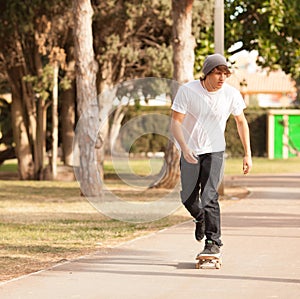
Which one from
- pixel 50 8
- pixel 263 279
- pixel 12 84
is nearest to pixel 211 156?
pixel 263 279

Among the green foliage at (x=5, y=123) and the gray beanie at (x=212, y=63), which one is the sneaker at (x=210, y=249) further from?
the green foliage at (x=5, y=123)

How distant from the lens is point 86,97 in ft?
66.8

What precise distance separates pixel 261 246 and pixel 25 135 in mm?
18986

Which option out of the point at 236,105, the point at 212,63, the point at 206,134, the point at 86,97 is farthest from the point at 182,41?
the point at 212,63

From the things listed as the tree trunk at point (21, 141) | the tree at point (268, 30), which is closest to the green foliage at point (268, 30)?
the tree at point (268, 30)

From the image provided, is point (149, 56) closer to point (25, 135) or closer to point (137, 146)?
point (25, 135)

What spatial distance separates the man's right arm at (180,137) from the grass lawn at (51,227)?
1832 millimetres

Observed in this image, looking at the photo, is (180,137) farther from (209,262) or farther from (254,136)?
(254,136)

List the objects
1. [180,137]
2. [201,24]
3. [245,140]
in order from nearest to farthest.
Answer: [180,137], [245,140], [201,24]

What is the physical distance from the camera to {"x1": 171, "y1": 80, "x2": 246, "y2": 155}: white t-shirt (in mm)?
9500

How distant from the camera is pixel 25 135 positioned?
1163 inches

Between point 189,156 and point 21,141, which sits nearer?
point 189,156

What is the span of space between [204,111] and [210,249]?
4.15 ft

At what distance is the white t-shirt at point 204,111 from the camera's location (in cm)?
950
